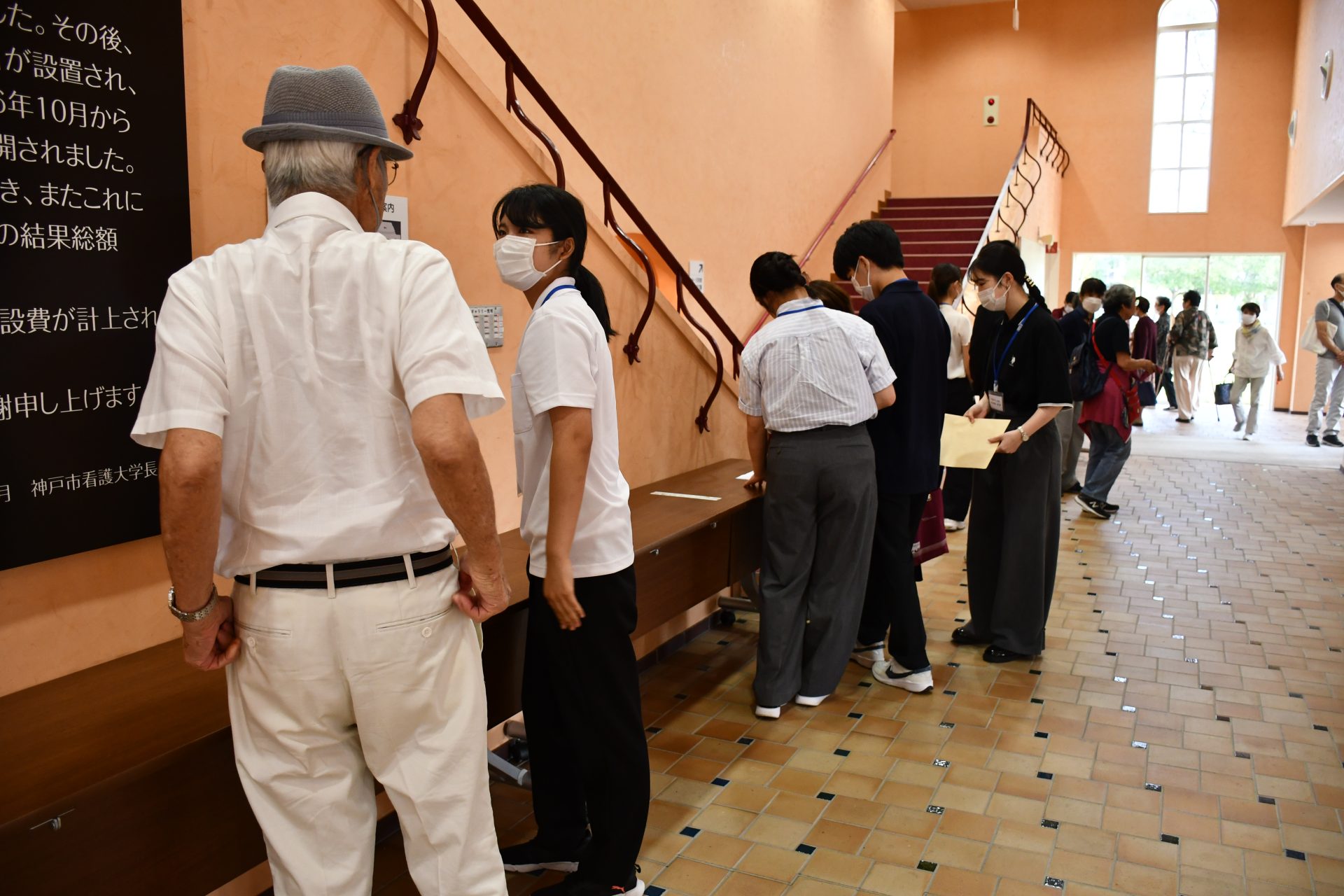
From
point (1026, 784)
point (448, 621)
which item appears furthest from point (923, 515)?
point (448, 621)

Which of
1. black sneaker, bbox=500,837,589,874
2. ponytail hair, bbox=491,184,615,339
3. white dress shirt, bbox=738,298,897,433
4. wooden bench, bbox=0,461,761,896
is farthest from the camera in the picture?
white dress shirt, bbox=738,298,897,433

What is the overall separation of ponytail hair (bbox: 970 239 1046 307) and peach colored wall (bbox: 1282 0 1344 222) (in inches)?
235

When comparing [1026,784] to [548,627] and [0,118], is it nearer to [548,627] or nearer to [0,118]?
[548,627]

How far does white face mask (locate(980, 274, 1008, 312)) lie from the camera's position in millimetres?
4039

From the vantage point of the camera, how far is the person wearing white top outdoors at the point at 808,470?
11.4ft

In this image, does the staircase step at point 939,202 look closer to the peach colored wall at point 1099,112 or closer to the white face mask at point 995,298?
the peach colored wall at point 1099,112

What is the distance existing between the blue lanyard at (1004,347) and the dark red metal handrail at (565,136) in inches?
47.8

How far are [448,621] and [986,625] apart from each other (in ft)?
10.9

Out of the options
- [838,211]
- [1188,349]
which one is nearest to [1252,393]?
[1188,349]

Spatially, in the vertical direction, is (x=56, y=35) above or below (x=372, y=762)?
above

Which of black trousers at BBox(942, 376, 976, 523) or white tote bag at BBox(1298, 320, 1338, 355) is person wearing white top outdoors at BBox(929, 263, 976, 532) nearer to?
black trousers at BBox(942, 376, 976, 523)

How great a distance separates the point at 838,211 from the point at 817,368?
627cm

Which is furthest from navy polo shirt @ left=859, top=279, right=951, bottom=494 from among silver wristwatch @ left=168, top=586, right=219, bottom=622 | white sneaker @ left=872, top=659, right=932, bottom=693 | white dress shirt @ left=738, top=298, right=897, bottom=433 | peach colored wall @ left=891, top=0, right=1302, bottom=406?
peach colored wall @ left=891, top=0, right=1302, bottom=406

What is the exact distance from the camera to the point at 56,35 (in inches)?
75.0
